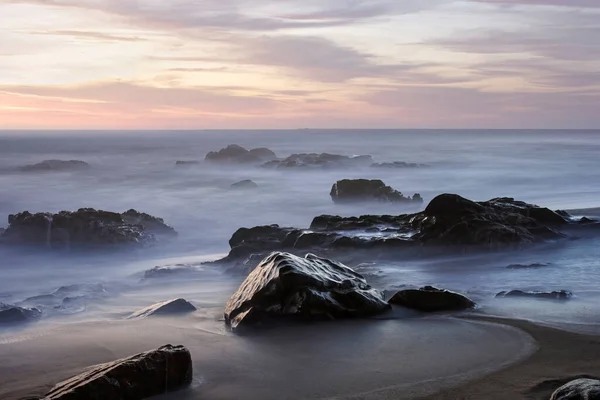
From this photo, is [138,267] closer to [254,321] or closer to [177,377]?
[254,321]

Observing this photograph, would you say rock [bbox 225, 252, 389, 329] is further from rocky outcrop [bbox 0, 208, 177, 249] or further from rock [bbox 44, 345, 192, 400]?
rocky outcrop [bbox 0, 208, 177, 249]

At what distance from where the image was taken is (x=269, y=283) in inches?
252

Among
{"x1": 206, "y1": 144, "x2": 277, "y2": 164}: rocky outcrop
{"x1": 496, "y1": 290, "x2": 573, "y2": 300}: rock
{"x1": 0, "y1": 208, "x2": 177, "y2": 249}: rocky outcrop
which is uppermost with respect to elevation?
{"x1": 206, "y1": 144, "x2": 277, "y2": 164}: rocky outcrop

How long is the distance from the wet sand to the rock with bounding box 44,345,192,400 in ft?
0.41

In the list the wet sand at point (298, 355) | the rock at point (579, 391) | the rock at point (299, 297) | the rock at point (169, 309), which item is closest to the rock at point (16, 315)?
the wet sand at point (298, 355)

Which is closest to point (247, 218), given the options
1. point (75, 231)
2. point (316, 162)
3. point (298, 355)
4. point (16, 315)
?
point (75, 231)

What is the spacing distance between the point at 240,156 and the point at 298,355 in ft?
150

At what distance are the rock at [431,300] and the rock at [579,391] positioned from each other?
2.61 meters

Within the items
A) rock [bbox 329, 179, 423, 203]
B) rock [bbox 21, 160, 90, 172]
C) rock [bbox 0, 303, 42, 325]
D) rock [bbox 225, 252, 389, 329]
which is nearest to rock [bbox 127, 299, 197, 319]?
rock [bbox 225, 252, 389, 329]

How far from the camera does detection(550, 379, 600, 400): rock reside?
363 cm

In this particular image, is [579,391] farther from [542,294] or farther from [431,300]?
[542,294]

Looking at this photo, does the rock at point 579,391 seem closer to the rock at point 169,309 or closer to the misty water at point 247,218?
the misty water at point 247,218

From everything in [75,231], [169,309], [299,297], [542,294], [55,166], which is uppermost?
[55,166]

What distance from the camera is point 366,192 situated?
21734mm
